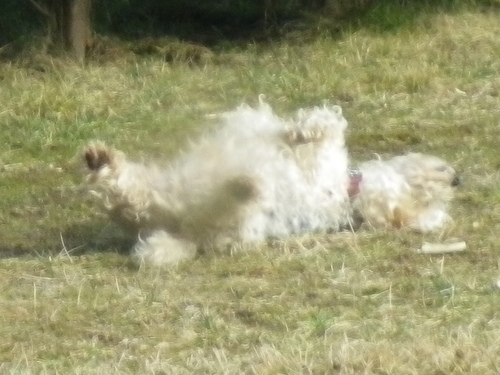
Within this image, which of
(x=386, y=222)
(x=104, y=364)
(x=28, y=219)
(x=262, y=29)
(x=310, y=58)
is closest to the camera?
(x=104, y=364)

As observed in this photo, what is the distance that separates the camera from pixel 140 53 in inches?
376

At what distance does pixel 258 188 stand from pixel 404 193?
0.99 m

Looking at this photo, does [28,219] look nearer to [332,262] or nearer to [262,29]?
[332,262]

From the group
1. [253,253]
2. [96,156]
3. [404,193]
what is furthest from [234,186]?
[404,193]

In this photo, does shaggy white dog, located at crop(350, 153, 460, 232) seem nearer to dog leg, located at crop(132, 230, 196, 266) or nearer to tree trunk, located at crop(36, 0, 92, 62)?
dog leg, located at crop(132, 230, 196, 266)

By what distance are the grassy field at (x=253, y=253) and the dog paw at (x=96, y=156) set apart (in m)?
0.48

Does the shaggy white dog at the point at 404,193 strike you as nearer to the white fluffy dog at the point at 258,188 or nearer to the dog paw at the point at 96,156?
the white fluffy dog at the point at 258,188

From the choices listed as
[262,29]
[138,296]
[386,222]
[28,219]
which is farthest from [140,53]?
[138,296]

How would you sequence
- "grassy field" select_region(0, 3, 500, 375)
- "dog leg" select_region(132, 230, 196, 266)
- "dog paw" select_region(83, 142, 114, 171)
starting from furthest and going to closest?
"dog leg" select_region(132, 230, 196, 266) < "dog paw" select_region(83, 142, 114, 171) < "grassy field" select_region(0, 3, 500, 375)

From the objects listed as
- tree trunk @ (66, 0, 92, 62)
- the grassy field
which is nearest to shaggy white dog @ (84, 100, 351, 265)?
the grassy field

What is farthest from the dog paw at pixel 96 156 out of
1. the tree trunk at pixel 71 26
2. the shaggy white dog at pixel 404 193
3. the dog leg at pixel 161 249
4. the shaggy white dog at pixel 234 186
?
the tree trunk at pixel 71 26

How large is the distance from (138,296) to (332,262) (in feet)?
3.06

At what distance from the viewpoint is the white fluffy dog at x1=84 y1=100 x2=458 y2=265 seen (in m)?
5.00

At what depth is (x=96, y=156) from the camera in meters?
4.88
